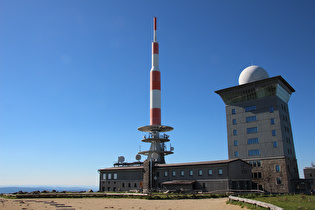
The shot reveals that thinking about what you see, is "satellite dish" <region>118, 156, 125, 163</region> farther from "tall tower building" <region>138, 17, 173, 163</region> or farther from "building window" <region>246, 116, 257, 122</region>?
"building window" <region>246, 116, 257, 122</region>

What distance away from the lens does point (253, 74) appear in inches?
2675

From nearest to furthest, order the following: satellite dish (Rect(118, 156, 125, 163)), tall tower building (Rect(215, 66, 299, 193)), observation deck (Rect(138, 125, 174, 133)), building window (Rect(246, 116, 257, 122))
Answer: tall tower building (Rect(215, 66, 299, 193)) → building window (Rect(246, 116, 257, 122)) → observation deck (Rect(138, 125, 174, 133)) → satellite dish (Rect(118, 156, 125, 163))

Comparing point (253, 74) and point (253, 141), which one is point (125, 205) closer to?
point (253, 141)

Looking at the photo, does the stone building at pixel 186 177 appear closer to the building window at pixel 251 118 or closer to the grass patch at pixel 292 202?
the building window at pixel 251 118

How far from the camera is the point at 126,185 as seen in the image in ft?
200

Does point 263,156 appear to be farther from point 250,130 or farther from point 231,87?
point 231,87

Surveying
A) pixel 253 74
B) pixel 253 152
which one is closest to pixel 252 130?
pixel 253 152

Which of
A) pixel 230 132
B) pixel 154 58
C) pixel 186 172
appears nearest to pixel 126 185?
pixel 186 172

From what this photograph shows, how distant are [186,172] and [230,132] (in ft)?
68.3

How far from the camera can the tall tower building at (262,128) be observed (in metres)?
60.1

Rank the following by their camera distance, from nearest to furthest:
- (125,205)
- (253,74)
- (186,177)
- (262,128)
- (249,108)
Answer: (125,205) < (186,177) < (262,128) < (249,108) < (253,74)

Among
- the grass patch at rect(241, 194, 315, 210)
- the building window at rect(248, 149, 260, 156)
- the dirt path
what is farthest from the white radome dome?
the dirt path

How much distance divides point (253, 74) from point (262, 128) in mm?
13714

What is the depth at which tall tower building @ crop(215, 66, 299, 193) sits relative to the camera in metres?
60.1
